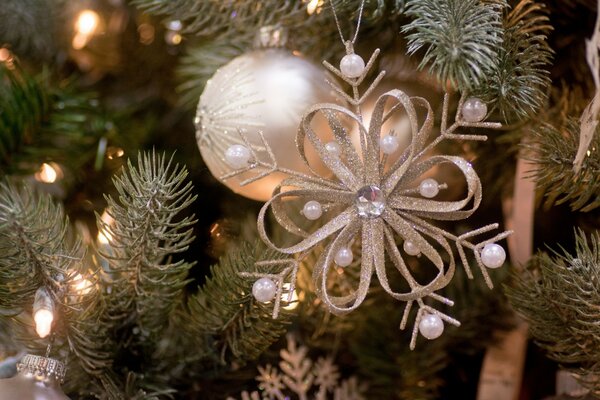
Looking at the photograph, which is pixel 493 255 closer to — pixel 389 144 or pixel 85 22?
pixel 389 144

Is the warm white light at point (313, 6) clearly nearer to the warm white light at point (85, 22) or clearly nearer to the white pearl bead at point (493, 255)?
the white pearl bead at point (493, 255)

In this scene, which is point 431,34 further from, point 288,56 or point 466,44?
point 288,56

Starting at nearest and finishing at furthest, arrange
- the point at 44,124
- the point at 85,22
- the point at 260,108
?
the point at 260,108 < the point at 44,124 < the point at 85,22

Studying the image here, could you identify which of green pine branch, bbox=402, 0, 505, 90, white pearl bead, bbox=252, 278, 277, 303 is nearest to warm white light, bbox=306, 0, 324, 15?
green pine branch, bbox=402, 0, 505, 90

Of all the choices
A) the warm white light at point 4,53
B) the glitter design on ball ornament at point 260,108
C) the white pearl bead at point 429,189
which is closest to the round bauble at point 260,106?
the glitter design on ball ornament at point 260,108

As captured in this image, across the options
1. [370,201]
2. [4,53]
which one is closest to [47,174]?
[4,53]
